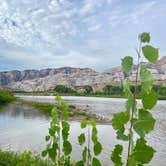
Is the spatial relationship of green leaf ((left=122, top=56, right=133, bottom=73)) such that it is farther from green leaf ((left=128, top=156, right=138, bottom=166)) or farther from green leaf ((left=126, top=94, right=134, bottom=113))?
green leaf ((left=128, top=156, right=138, bottom=166))

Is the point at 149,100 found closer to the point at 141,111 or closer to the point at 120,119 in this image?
the point at 141,111

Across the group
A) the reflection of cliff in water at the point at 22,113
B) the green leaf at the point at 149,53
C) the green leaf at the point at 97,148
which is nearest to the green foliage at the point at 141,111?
the green leaf at the point at 149,53

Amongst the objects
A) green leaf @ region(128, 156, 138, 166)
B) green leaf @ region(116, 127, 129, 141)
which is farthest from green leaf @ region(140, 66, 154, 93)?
green leaf @ region(128, 156, 138, 166)

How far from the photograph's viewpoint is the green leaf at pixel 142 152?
1.92 meters

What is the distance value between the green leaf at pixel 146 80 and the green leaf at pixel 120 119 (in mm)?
233

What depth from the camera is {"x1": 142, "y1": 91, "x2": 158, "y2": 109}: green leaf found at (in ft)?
6.16

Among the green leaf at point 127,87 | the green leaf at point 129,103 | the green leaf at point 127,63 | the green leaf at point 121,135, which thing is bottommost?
the green leaf at point 121,135

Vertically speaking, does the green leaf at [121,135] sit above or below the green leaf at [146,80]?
below

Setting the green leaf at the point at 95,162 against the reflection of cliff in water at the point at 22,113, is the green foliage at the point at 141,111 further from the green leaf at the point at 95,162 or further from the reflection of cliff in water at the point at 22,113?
the reflection of cliff in water at the point at 22,113

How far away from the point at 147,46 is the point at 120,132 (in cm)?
68

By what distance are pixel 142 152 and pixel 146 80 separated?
52cm

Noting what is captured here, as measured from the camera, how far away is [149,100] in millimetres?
1904

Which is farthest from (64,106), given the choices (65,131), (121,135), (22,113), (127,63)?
(22,113)

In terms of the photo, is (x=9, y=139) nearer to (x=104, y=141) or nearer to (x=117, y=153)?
(x=104, y=141)
